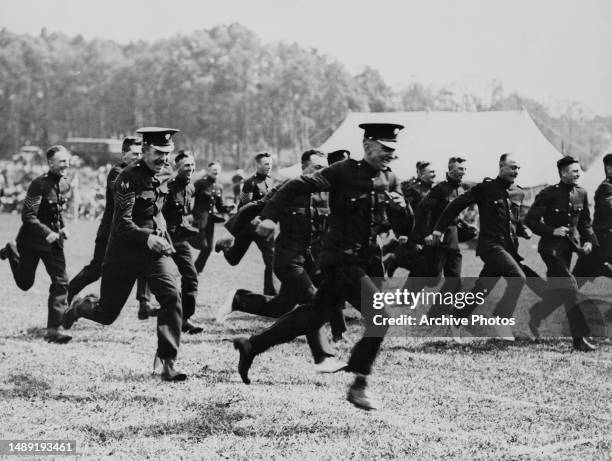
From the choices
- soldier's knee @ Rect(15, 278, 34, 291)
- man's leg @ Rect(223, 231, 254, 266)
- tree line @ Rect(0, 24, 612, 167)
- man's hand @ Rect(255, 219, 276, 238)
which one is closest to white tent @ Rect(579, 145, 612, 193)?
man's leg @ Rect(223, 231, 254, 266)

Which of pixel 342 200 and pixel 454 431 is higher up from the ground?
pixel 342 200

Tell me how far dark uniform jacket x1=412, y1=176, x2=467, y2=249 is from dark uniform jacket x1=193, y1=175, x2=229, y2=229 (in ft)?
9.55

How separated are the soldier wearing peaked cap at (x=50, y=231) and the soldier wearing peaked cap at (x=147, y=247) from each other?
1.90 meters

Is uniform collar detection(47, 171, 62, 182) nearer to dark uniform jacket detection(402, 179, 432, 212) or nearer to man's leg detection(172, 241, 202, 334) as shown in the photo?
man's leg detection(172, 241, 202, 334)

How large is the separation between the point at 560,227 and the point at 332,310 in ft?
13.3

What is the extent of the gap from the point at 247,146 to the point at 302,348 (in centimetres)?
4168

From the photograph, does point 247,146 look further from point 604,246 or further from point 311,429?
point 311,429

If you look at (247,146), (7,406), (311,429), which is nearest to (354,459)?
(311,429)

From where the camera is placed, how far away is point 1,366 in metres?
7.14

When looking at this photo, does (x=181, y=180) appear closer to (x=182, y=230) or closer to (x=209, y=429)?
(x=182, y=230)

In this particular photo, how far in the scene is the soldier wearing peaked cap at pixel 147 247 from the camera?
6.55 m

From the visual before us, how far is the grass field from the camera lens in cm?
495

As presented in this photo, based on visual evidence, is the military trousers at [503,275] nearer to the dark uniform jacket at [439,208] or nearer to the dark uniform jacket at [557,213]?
the dark uniform jacket at [557,213]

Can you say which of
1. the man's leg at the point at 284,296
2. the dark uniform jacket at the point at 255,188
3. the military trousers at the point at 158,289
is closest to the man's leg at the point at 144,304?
the dark uniform jacket at the point at 255,188
